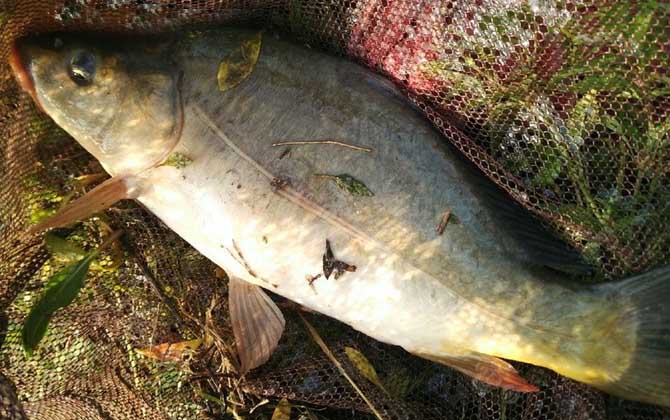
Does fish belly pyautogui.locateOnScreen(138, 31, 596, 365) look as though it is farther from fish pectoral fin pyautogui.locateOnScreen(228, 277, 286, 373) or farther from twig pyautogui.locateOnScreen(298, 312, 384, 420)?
twig pyautogui.locateOnScreen(298, 312, 384, 420)

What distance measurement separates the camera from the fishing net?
7.66ft

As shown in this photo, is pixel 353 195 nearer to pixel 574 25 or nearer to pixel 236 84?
pixel 236 84

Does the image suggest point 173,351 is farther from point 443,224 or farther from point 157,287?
point 443,224

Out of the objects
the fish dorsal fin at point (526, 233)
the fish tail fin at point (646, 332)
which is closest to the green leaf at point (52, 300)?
the fish dorsal fin at point (526, 233)

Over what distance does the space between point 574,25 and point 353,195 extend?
103cm

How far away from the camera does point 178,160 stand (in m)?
2.31

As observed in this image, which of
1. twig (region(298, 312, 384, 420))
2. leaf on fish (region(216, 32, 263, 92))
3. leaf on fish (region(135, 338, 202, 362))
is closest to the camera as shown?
leaf on fish (region(216, 32, 263, 92))

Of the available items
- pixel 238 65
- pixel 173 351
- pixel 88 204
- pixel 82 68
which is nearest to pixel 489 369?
pixel 173 351

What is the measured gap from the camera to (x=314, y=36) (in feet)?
8.43

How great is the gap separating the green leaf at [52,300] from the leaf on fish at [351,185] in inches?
43.3

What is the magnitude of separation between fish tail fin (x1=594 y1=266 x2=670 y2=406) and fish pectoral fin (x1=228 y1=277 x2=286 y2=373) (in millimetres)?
1314

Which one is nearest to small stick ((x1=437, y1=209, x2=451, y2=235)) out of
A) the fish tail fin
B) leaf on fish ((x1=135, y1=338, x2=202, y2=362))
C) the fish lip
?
the fish tail fin

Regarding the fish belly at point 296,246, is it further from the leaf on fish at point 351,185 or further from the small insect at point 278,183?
the leaf on fish at point 351,185

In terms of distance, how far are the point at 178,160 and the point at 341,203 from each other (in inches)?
25.4
